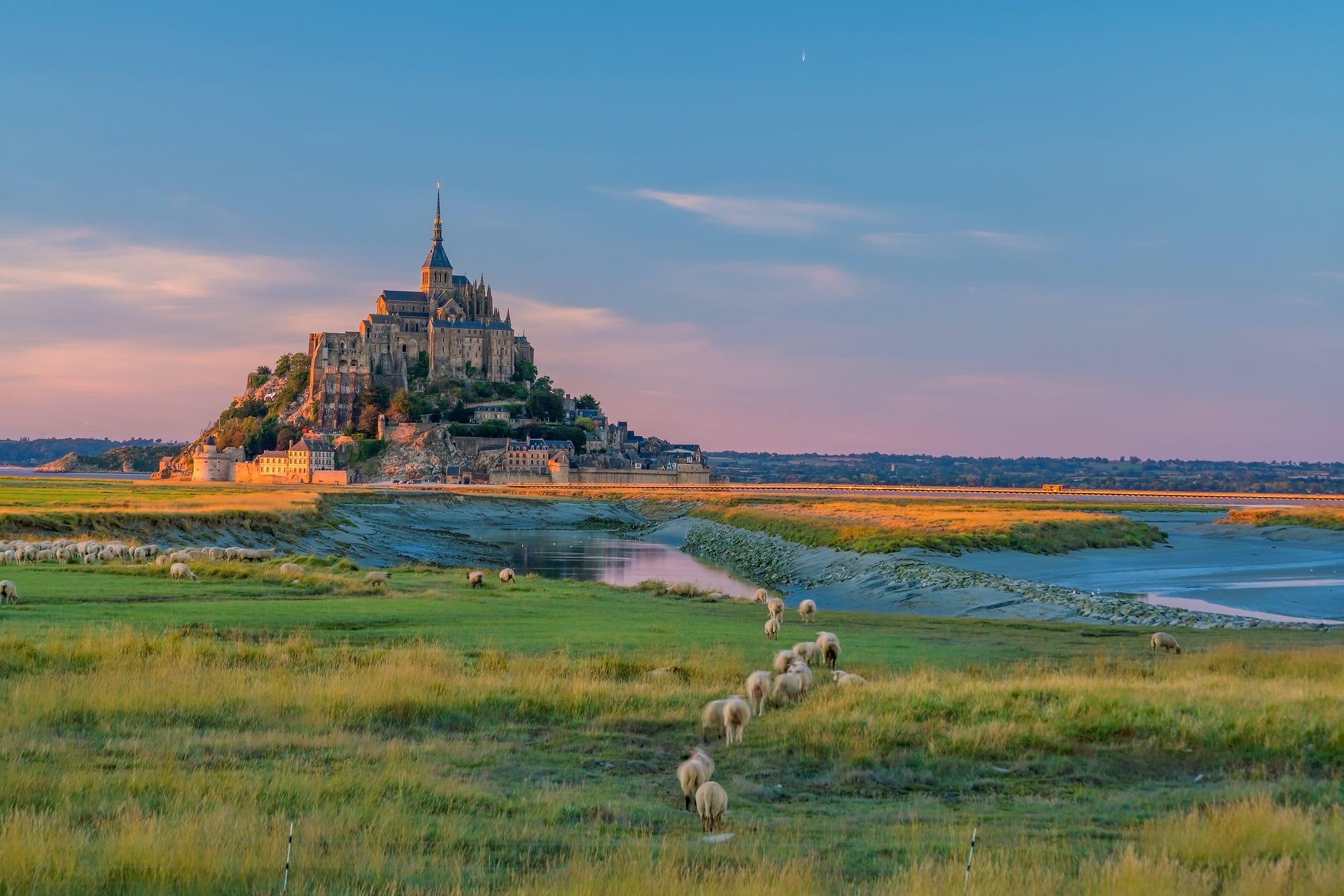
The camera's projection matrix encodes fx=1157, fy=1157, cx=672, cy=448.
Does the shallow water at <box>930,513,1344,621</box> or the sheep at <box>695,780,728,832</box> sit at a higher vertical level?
the sheep at <box>695,780,728,832</box>

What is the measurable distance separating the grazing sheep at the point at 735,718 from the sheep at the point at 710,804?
328 cm

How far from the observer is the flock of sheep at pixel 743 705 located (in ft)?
31.3

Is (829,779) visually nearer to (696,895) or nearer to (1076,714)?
(1076,714)

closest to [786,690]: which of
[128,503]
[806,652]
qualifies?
[806,652]

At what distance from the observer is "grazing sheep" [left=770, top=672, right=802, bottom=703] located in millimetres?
15125

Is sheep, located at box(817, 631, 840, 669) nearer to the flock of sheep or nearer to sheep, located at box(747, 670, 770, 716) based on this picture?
the flock of sheep

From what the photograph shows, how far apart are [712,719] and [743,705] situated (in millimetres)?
541

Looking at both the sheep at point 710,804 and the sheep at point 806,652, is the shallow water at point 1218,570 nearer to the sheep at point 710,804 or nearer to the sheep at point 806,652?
the sheep at point 806,652

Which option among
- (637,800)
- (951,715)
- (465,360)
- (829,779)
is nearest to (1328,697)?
(951,715)

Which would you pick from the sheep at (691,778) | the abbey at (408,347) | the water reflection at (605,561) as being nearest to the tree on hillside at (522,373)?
the abbey at (408,347)

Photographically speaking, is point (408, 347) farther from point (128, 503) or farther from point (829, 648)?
point (829, 648)

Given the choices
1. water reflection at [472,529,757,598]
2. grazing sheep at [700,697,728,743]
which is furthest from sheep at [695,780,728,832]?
water reflection at [472,529,757,598]

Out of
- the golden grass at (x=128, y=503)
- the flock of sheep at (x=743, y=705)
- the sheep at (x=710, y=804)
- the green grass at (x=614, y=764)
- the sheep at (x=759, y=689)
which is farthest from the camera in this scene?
the golden grass at (x=128, y=503)

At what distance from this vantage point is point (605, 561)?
59094 millimetres
